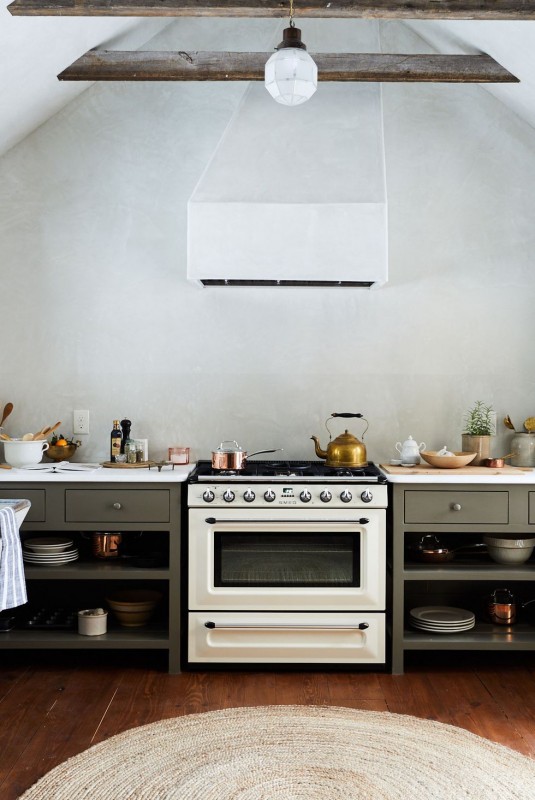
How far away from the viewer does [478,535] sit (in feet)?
13.3

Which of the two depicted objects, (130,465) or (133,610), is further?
(130,465)

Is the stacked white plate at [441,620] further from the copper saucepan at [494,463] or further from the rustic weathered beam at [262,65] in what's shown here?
the rustic weathered beam at [262,65]

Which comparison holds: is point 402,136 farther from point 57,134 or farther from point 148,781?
point 148,781

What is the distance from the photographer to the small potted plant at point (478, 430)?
4016mm

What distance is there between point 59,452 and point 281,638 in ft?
4.88

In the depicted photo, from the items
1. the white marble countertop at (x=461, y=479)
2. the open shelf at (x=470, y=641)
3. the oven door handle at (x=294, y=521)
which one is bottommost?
the open shelf at (x=470, y=641)

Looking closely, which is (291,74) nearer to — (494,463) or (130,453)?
(130,453)

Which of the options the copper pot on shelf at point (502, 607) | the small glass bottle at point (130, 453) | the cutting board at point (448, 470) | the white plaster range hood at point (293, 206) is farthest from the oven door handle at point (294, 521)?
the white plaster range hood at point (293, 206)

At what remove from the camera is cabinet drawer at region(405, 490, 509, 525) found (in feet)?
11.8

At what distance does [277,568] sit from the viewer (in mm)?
3588

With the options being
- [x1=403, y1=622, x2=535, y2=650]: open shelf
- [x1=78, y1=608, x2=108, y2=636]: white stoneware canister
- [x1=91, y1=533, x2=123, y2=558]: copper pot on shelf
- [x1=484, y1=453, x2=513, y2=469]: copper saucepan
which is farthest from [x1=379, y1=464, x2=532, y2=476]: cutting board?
[x1=78, y1=608, x2=108, y2=636]: white stoneware canister

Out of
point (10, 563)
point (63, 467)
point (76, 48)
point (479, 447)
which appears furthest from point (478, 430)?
point (76, 48)

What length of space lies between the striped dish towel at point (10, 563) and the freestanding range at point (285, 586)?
36.3 inches

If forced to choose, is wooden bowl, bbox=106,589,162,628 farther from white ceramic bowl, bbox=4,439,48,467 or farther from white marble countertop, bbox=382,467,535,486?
white marble countertop, bbox=382,467,535,486
